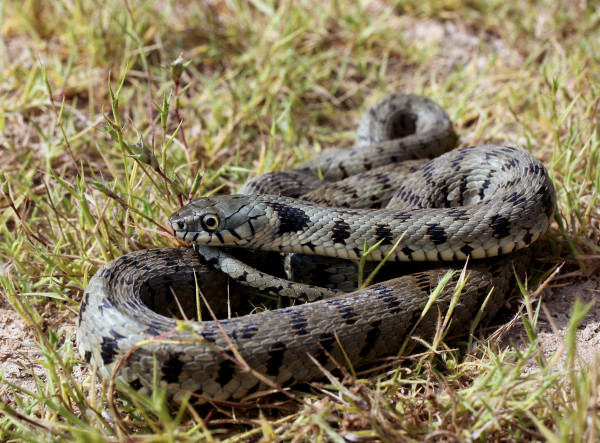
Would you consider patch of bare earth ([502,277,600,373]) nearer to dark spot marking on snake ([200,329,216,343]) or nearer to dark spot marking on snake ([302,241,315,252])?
dark spot marking on snake ([302,241,315,252])

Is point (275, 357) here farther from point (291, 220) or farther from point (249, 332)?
point (291, 220)

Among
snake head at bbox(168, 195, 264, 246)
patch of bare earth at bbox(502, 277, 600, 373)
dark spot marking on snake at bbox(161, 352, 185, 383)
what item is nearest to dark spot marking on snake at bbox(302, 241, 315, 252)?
snake head at bbox(168, 195, 264, 246)

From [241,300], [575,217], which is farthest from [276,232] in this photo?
[575,217]

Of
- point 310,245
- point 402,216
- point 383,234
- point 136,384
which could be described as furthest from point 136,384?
point 402,216

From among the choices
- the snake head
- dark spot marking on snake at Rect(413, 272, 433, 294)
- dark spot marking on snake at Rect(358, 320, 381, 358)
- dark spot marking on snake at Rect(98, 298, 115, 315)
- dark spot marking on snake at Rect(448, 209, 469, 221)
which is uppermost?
the snake head

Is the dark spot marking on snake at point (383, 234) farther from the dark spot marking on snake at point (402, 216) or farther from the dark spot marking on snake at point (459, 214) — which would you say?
the dark spot marking on snake at point (459, 214)

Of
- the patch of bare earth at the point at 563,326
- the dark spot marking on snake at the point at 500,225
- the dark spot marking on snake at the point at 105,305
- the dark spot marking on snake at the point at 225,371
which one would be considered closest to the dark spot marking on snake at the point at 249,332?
the dark spot marking on snake at the point at 225,371
